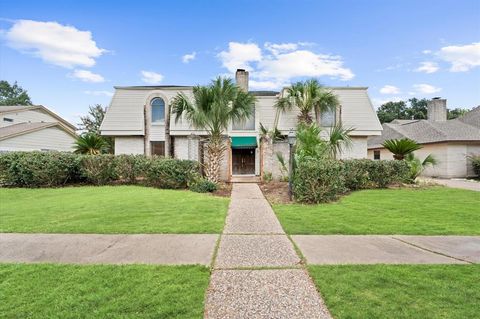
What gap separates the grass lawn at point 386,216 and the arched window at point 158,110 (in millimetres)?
14657

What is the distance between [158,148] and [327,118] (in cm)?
1327

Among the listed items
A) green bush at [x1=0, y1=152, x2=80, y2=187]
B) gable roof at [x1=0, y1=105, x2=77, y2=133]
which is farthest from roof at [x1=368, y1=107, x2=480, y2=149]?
gable roof at [x1=0, y1=105, x2=77, y2=133]


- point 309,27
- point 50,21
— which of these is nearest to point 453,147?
point 309,27

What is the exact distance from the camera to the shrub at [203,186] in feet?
45.0

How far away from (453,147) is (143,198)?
84.4ft

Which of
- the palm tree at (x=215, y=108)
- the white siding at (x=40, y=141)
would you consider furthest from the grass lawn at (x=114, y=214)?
the white siding at (x=40, y=141)

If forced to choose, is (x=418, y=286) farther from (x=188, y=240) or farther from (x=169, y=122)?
(x=169, y=122)

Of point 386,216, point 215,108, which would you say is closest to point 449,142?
Result: point 386,216

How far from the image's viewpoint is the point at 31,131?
85.6ft

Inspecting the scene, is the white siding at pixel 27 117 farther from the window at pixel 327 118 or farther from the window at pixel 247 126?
the window at pixel 327 118

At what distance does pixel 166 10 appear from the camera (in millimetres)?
14586

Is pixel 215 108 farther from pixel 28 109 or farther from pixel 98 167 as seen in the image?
pixel 28 109

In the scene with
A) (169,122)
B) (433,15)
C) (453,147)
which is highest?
(433,15)

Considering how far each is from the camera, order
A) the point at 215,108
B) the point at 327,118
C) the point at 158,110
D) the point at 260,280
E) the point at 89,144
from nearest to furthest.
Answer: the point at 260,280, the point at 215,108, the point at 89,144, the point at 158,110, the point at 327,118
